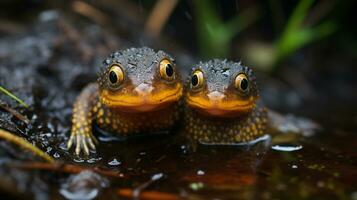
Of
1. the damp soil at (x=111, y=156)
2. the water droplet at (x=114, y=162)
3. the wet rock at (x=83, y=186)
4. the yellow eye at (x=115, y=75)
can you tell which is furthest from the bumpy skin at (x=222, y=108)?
the wet rock at (x=83, y=186)

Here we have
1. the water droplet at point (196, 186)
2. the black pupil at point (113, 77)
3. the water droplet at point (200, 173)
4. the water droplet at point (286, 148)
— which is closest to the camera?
the water droplet at point (196, 186)

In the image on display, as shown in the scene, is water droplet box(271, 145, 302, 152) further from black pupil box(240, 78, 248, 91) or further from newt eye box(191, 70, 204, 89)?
newt eye box(191, 70, 204, 89)

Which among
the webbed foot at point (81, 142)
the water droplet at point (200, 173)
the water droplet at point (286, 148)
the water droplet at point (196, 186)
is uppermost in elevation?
the webbed foot at point (81, 142)

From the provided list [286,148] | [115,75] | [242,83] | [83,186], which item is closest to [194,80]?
[242,83]

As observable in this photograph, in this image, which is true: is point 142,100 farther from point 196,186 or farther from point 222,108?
point 196,186

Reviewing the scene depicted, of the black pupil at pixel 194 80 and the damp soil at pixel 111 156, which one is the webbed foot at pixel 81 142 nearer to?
the damp soil at pixel 111 156

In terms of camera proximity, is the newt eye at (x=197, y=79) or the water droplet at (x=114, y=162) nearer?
the water droplet at (x=114, y=162)

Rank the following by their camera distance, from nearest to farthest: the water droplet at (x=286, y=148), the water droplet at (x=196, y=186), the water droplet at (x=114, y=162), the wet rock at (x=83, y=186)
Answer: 1. the wet rock at (x=83, y=186)
2. the water droplet at (x=196, y=186)
3. the water droplet at (x=114, y=162)
4. the water droplet at (x=286, y=148)

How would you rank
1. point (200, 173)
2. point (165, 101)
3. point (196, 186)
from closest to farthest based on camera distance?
point (196, 186) → point (200, 173) → point (165, 101)
